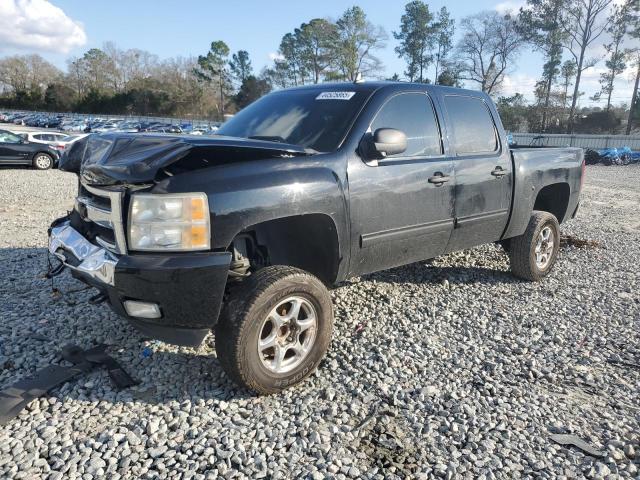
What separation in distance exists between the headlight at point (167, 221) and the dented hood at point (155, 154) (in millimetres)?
139

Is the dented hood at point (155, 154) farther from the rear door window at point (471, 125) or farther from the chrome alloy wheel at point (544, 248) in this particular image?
the chrome alloy wheel at point (544, 248)

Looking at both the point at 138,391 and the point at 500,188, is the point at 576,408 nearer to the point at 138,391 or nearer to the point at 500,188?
the point at 500,188

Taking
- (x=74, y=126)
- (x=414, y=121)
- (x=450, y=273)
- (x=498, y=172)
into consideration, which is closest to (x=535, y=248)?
(x=450, y=273)

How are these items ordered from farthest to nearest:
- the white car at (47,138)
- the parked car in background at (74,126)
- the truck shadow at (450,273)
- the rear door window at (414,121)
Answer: the parked car in background at (74,126)
the white car at (47,138)
the truck shadow at (450,273)
the rear door window at (414,121)

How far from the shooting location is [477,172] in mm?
4387

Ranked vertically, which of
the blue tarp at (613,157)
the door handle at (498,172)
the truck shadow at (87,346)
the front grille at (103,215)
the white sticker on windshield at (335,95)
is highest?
the white sticker on windshield at (335,95)

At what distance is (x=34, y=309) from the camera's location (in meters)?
4.30

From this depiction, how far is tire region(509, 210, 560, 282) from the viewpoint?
5.24 m

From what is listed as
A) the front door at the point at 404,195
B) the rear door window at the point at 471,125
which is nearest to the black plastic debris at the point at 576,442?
the front door at the point at 404,195


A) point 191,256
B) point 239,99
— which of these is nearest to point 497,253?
point 191,256

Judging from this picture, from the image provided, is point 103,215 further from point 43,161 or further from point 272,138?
point 43,161

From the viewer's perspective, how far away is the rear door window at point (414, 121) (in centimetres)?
376

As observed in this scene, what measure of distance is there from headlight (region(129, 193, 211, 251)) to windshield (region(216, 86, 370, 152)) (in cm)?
113

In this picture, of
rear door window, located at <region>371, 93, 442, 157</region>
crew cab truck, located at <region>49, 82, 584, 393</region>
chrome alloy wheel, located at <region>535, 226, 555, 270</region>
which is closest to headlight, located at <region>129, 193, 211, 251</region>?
crew cab truck, located at <region>49, 82, 584, 393</region>
